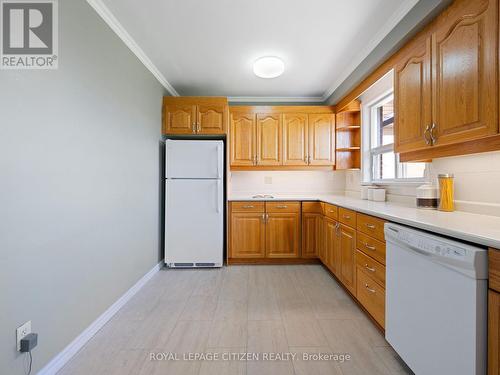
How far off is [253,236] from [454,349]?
2407 mm

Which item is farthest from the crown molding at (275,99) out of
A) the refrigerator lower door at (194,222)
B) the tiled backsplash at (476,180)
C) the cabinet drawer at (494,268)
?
the cabinet drawer at (494,268)

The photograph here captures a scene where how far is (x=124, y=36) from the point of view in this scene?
2203 mm

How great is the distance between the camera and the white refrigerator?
3.15m

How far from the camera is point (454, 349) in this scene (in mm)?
1045

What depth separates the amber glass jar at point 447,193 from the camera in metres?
1.79

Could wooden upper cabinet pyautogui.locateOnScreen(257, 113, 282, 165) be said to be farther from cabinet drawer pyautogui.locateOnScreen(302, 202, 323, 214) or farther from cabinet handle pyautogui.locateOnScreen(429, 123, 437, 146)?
cabinet handle pyautogui.locateOnScreen(429, 123, 437, 146)

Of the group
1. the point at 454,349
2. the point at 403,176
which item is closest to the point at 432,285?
the point at 454,349

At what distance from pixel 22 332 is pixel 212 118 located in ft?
8.93

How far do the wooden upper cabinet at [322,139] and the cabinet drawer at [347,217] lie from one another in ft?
4.13

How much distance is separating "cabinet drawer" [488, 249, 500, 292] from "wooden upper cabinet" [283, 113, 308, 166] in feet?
8.98

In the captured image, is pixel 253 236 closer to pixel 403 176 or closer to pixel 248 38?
pixel 403 176

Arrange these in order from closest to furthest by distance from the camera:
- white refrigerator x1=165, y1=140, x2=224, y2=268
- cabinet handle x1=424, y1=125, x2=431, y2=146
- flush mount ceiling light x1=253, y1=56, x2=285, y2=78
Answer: cabinet handle x1=424, y1=125, x2=431, y2=146
flush mount ceiling light x1=253, y1=56, x2=285, y2=78
white refrigerator x1=165, y1=140, x2=224, y2=268

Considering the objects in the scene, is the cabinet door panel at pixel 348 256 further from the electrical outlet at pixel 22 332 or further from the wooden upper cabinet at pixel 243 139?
the electrical outlet at pixel 22 332

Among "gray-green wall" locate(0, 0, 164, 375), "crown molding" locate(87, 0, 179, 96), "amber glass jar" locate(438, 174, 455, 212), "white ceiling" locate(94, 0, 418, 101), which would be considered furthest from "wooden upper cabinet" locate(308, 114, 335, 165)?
"gray-green wall" locate(0, 0, 164, 375)
